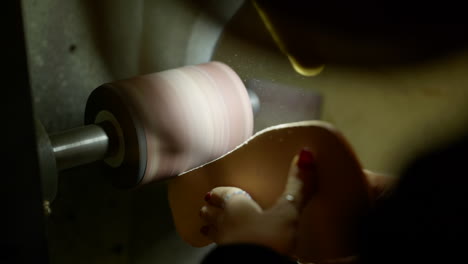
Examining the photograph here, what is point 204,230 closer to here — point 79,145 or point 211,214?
point 211,214

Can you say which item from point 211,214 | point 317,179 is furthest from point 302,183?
point 211,214

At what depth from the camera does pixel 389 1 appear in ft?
1.22

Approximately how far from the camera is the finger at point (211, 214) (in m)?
0.51

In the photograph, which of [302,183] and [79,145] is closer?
[302,183]

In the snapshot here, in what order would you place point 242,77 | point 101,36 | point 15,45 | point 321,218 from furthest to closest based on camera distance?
point 101,36, point 242,77, point 321,218, point 15,45

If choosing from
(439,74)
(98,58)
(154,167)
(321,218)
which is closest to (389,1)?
(439,74)

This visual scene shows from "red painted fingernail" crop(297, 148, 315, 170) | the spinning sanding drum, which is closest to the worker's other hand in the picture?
"red painted fingernail" crop(297, 148, 315, 170)

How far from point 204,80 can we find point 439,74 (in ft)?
0.89

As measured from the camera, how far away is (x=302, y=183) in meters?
0.44

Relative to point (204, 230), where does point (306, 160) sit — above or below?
above

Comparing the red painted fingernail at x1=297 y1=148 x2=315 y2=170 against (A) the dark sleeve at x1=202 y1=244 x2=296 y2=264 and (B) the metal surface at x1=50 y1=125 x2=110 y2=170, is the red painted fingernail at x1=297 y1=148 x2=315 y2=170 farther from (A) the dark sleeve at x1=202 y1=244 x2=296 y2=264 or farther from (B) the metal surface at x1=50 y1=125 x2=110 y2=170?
(B) the metal surface at x1=50 y1=125 x2=110 y2=170

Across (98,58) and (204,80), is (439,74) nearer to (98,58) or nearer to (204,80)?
(204,80)

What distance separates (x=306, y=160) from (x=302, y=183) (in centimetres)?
2

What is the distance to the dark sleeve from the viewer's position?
0.41 metres
